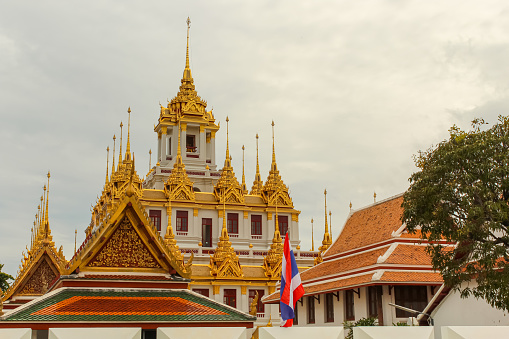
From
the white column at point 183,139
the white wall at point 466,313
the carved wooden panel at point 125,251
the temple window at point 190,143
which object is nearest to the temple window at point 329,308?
the white wall at point 466,313

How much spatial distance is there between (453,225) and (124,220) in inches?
367

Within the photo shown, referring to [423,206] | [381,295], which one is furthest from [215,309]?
[381,295]

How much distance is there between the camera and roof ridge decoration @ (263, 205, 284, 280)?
44.6 m

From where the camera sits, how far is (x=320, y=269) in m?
31.4

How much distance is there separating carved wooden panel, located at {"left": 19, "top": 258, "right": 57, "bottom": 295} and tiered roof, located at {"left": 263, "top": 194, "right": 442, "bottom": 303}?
35.8ft

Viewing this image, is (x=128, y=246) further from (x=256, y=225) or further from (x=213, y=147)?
(x=213, y=147)

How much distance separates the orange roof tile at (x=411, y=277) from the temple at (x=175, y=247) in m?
8.61

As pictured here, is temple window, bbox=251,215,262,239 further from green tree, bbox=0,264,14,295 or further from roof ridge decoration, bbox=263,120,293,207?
green tree, bbox=0,264,14,295

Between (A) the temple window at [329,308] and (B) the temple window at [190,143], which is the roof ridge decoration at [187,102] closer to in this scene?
(B) the temple window at [190,143]

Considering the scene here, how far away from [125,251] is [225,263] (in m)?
26.6

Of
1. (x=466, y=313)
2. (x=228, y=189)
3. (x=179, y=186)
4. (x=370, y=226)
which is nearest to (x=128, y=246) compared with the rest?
(x=466, y=313)

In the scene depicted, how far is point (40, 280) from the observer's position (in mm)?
28359

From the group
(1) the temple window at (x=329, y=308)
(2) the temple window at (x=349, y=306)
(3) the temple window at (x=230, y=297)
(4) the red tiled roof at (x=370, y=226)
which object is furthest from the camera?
(3) the temple window at (x=230, y=297)

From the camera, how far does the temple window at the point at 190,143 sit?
5459 cm
